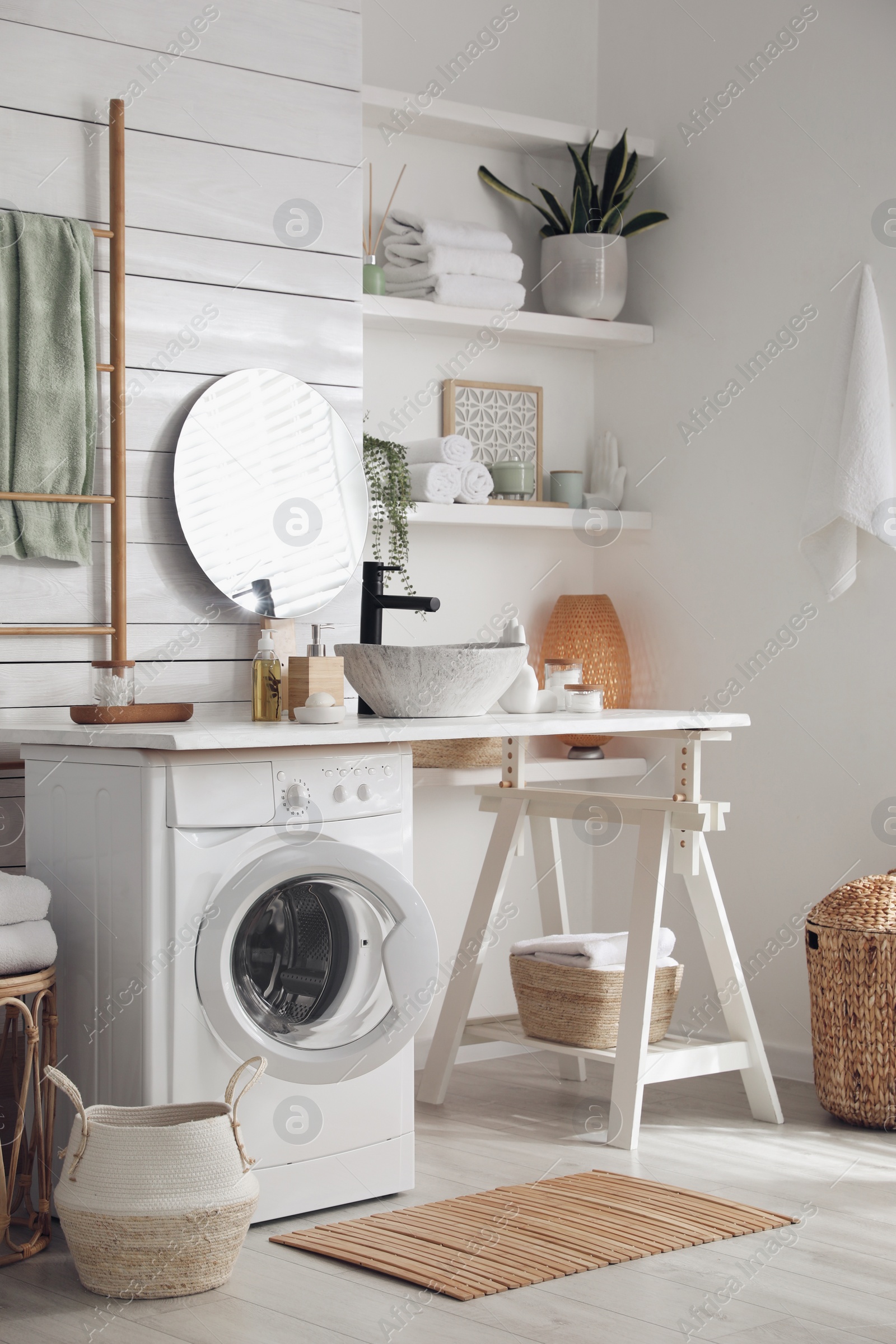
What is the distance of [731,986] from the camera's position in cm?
293

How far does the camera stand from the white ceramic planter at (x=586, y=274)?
364 centimetres

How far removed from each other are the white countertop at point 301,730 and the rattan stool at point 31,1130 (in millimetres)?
385

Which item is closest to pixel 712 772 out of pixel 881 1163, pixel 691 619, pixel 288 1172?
pixel 691 619

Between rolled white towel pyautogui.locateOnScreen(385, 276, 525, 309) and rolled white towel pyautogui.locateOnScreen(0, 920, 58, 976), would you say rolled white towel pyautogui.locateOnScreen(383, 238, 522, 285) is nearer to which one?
rolled white towel pyautogui.locateOnScreen(385, 276, 525, 309)

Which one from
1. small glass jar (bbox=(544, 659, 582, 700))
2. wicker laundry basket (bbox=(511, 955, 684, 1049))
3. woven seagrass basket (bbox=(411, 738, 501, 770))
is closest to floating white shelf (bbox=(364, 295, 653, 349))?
small glass jar (bbox=(544, 659, 582, 700))

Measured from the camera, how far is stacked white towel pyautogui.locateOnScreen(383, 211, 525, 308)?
11.1 feet

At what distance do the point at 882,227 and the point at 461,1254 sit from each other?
89.5 inches

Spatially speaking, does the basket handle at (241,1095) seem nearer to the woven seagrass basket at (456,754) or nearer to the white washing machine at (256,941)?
the white washing machine at (256,941)

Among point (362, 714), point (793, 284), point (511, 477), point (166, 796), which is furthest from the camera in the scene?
point (511, 477)

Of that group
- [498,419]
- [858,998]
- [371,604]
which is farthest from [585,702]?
[498,419]

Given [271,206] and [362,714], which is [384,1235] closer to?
[362,714]

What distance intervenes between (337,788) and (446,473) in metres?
1.16

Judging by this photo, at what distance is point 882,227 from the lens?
3.16m

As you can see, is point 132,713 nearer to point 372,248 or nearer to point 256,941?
point 256,941
